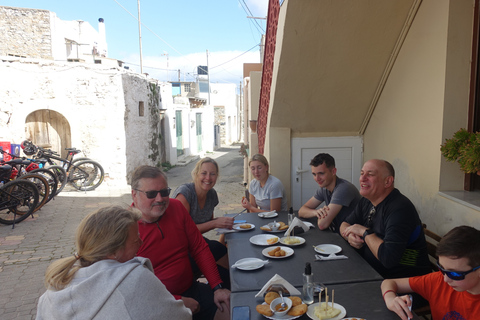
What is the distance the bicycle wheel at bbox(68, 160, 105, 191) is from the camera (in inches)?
371

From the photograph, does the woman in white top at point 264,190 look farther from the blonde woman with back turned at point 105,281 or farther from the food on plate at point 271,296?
the blonde woman with back turned at point 105,281

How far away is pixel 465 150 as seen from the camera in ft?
9.09

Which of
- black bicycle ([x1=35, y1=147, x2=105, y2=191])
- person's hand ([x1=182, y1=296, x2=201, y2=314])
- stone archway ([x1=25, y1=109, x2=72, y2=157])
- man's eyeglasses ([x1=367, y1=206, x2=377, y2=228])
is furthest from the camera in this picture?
stone archway ([x1=25, y1=109, x2=72, y2=157])

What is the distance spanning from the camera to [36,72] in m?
9.45

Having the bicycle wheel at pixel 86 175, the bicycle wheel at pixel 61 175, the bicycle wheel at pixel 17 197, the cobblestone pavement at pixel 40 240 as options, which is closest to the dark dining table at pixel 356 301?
the cobblestone pavement at pixel 40 240

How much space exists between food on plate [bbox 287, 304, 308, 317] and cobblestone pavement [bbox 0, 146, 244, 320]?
2960mm

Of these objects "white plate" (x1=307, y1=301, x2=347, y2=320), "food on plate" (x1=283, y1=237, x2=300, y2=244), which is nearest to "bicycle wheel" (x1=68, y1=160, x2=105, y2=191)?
"food on plate" (x1=283, y1=237, x2=300, y2=244)

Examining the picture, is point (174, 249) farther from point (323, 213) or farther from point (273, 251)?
point (323, 213)

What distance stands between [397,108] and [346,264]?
2481 millimetres

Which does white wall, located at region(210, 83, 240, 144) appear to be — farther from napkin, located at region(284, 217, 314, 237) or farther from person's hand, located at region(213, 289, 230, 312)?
person's hand, located at region(213, 289, 230, 312)

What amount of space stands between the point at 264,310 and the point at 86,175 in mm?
8842

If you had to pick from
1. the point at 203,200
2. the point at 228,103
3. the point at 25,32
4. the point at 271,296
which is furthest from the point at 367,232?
the point at 228,103

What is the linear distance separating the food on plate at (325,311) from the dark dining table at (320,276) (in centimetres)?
7

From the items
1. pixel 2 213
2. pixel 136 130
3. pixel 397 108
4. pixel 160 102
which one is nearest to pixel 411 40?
pixel 397 108
